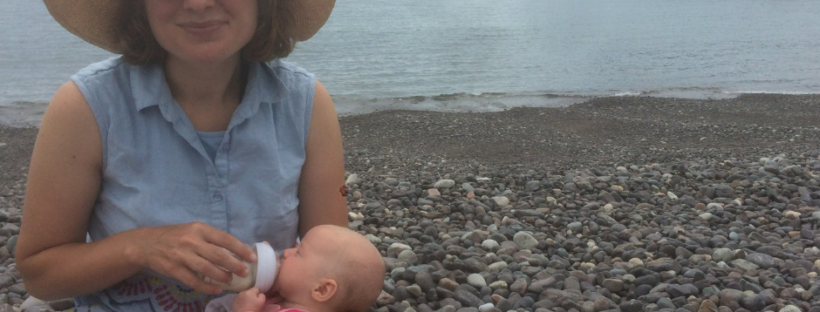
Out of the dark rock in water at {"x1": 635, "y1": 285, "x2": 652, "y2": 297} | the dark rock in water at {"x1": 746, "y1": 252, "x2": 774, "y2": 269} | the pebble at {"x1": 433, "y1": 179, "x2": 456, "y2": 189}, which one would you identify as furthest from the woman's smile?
the pebble at {"x1": 433, "y1": 179, "x2": 456, "y2": 189}

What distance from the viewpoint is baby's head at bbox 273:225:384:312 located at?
2.10 m

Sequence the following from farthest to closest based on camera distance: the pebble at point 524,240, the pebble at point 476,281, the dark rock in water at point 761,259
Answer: the pebble at point 524,240
the dark rock in water at point 761,259
the pebble at point 476,281

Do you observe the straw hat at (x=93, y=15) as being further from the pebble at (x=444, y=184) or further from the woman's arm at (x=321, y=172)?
the pebble at (x=444, y=184)

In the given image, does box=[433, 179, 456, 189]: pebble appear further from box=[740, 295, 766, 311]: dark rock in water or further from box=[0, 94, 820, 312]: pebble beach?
box=[740, 295, 766, 311]: dark rock in water

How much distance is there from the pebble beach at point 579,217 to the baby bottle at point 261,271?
2.99 ft

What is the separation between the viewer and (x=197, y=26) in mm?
1955

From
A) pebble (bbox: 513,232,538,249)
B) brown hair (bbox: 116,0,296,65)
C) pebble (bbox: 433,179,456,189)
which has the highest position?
brown hair (bbox: 116,0,296,65)

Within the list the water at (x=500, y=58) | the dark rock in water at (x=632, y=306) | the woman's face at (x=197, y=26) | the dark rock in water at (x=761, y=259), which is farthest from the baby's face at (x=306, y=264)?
the water at (x=500, y=58)

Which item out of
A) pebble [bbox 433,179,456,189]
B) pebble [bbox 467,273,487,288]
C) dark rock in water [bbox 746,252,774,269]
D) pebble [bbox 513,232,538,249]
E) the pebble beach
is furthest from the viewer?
pebble [bbox 433,179,456,189]

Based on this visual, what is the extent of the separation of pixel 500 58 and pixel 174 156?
14004 mm

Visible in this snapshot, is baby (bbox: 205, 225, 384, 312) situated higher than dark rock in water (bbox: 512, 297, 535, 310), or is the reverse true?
baby (bbox: 205, 225, 384, 312)

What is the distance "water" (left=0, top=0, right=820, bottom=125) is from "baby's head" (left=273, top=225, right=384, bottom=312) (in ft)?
25.7

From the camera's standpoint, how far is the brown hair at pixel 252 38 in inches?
81.9

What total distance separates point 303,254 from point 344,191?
0.31 meters
